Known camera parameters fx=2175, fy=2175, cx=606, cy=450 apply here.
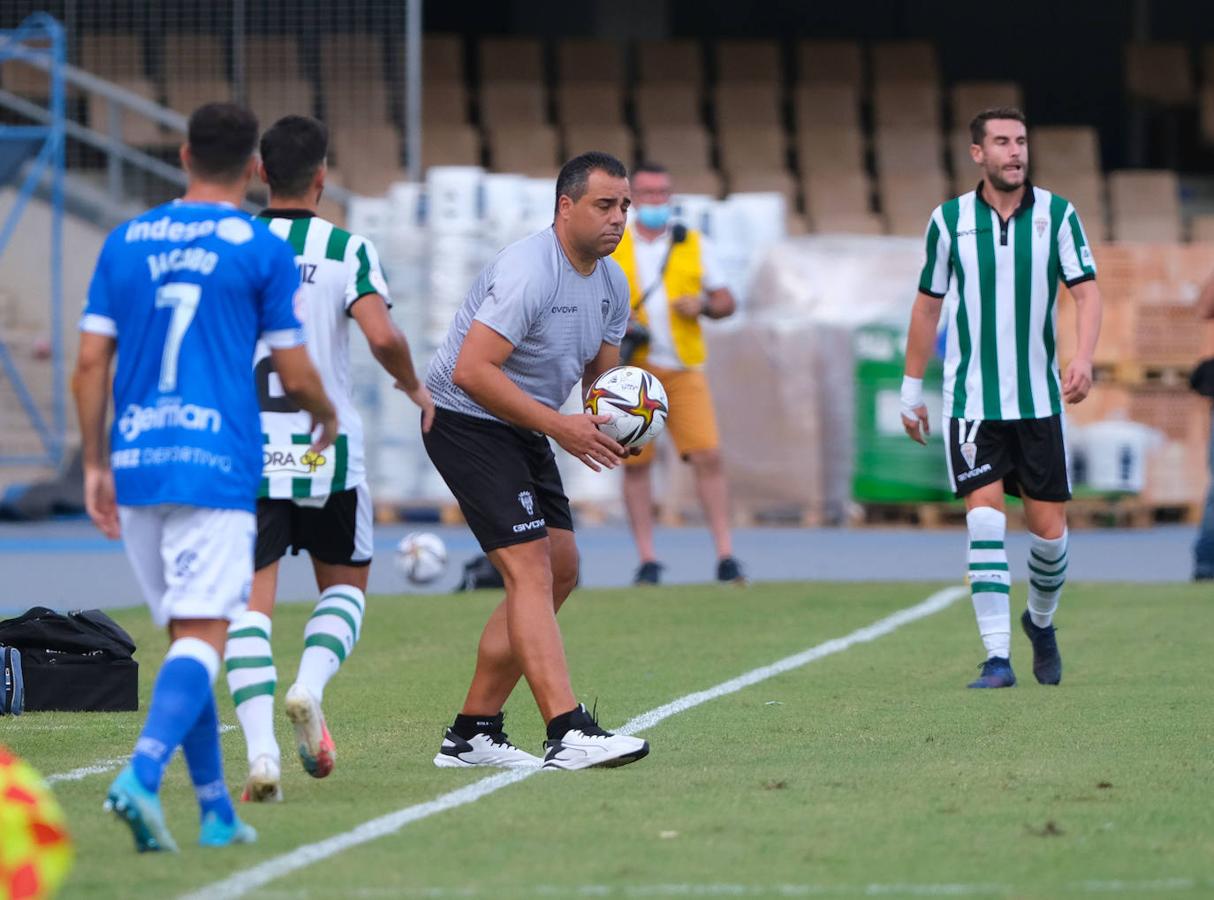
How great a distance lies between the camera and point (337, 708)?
812 centimetres

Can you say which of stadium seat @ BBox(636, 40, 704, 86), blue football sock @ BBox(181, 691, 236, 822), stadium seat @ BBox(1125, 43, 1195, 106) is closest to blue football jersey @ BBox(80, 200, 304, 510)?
blue football sock @ BBox(181, 691, 236, 822)

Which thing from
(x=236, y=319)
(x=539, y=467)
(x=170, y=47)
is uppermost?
(x=170, y=47)

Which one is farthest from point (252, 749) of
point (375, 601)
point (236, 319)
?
point (375, 601)

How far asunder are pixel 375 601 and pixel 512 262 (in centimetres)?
601

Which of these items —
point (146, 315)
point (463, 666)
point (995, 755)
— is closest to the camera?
point (146, 315)

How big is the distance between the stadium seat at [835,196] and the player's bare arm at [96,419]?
17316 millimetres

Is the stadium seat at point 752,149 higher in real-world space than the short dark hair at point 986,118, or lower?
higher

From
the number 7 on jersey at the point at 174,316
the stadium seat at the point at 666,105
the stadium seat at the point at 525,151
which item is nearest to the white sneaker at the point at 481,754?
the number 7 on jersey at the point at 174,316

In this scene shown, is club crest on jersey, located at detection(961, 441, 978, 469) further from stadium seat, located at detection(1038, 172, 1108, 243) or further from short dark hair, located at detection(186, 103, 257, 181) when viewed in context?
stadium seat, located at detection(1038, 172, 1108, 243)

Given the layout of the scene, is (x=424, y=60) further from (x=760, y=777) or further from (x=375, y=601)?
(x=760, y=777)

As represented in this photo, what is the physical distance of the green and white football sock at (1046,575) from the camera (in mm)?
8609

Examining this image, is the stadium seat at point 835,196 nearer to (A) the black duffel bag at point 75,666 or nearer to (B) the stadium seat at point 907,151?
(B) the stadium seat at point 907,151

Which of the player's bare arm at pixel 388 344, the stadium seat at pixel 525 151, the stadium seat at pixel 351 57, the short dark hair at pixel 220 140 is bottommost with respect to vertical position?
the player's bare arm at pixel 388 344

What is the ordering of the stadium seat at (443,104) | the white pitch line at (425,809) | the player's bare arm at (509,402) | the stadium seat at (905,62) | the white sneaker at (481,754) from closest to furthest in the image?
the white pitch line at (425,809) → the player's bare arm at (509,402) → the white sneaker at (481,754) → the stadium seat at (443,104) → the stadium seat at (905,62)
